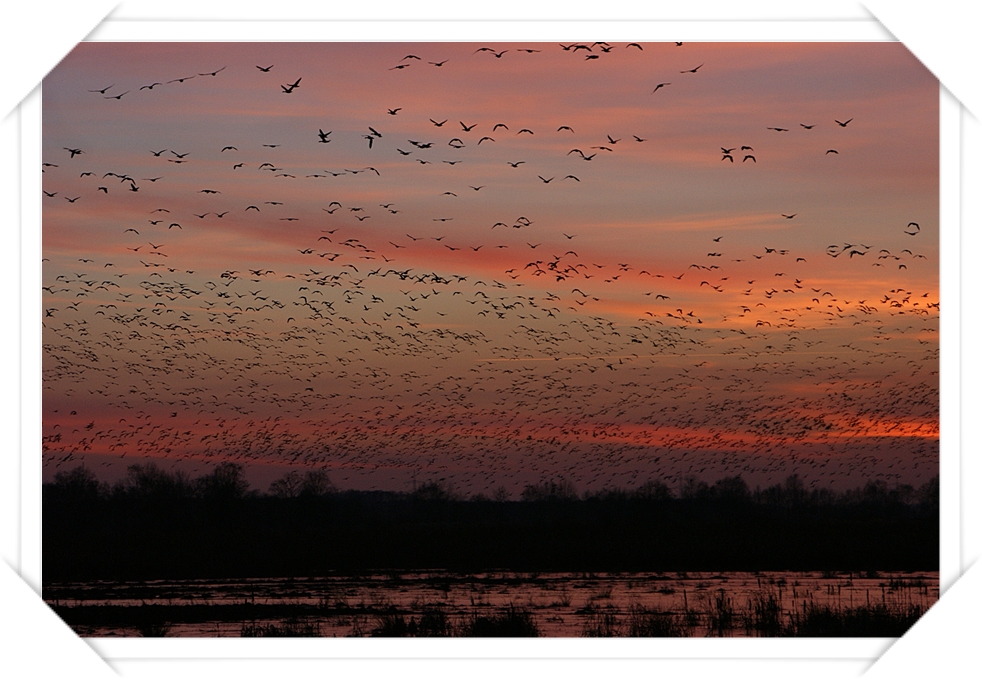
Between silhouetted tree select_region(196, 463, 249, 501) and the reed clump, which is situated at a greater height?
silhouetted tree select_region(196, 463, 249, 501)

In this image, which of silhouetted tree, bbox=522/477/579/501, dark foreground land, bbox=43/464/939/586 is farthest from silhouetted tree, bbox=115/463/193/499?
silhouetted tree, bbox=522/477/579/501

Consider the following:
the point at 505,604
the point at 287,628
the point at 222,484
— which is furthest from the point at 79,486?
the point at 505,604

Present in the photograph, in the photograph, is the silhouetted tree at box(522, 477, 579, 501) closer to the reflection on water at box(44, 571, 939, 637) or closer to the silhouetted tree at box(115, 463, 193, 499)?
the reflection on water at box(44, 571, 939, 637)

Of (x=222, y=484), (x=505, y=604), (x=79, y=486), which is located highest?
(x=79, y=486)

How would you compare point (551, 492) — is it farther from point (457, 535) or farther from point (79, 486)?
point (79, 486)

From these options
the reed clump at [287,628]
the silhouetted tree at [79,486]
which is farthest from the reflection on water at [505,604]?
the silhouetted tree at [79,486]

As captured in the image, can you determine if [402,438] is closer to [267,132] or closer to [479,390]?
[479,390]

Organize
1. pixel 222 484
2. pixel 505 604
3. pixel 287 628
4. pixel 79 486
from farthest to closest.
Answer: pixel 222 484 < pixel 505 604 < pixel 287 628 < pixel 79 486
